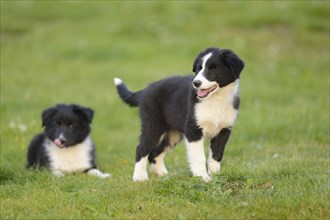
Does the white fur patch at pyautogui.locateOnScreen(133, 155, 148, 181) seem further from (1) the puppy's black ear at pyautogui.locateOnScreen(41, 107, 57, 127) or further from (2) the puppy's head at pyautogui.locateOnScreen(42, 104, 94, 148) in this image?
(1) the puppy's black ear at pyautogui.locateOnScreen(41, 107, 57, 127)

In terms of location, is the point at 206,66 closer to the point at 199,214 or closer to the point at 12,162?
the point at 199,214

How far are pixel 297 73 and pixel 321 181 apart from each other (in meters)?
10.9

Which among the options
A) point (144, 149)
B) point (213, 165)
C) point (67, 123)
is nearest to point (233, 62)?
point (213, 165)

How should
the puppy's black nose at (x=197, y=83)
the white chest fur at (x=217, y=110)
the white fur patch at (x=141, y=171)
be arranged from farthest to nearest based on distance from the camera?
the white fur patch at (x=141, y=171)
the white chest fur at (x=217, y=110)
the puppy's black nose at (x=197, y=83)

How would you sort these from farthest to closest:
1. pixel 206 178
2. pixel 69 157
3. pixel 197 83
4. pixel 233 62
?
1. pixel 69 157
2. pixel 206 178
3. pixel 233 62
4. pixel 197 83

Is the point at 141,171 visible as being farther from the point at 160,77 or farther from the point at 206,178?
the point at 160,77

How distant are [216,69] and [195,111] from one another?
0.57m

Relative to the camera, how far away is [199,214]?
585 cm

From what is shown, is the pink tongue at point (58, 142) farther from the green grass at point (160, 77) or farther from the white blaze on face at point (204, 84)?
the white blaze on face at point (204, 84)

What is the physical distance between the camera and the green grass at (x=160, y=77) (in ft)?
20.5

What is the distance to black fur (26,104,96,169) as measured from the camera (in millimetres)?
9242

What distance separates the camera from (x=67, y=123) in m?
9.28

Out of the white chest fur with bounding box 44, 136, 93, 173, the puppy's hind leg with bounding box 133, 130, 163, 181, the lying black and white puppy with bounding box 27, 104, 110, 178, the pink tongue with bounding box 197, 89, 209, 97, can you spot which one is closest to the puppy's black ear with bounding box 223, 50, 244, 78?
the pink tongue with bounding box 197, 89, 209, 97

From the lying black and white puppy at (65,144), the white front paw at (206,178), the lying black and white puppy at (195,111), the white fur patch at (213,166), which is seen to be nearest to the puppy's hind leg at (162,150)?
the lying black and white puppy at (195,111)
